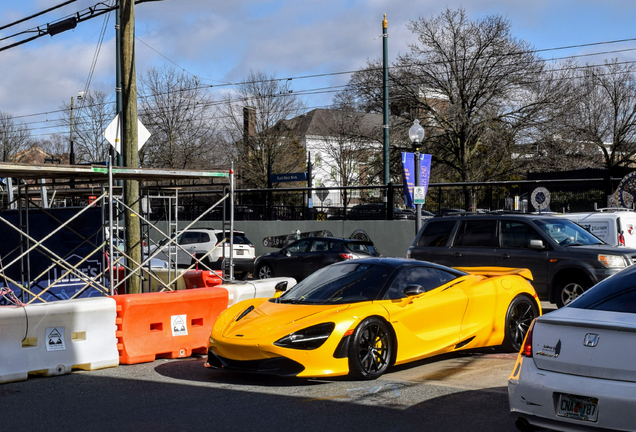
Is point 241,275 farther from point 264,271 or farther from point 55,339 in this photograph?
point 55,339

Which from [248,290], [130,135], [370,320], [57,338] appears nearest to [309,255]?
[130,135]

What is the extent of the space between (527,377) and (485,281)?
13.1 feet

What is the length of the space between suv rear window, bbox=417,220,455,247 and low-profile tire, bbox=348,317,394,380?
6.32 meters

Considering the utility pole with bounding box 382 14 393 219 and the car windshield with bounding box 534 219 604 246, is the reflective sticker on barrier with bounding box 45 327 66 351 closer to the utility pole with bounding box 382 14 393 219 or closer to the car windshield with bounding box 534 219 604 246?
the car windshield with bounding box 534 219 604 246

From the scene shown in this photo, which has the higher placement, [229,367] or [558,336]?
[558,336]

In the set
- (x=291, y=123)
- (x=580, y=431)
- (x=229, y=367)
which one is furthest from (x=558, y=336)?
(x=291, y=123)

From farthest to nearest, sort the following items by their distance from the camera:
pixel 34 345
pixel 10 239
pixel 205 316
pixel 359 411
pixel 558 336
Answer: pixel 10 239, pixel 205 316, pixel 34 345, pixel 359 411, pixel 558 336

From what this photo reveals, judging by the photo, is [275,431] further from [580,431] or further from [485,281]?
[485,281]

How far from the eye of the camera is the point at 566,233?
12.0 metres

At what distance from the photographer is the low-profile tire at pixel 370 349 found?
22.4 feet

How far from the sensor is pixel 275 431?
17.5 ft

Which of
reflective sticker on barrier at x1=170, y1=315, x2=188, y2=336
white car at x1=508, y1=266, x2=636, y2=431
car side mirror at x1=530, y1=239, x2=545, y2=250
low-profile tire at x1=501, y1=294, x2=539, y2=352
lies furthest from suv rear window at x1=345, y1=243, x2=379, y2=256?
white car at x1=508, y1=266, x2=636, y2=431

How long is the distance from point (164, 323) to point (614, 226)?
373 inches

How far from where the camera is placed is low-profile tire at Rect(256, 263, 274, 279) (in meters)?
19.8
